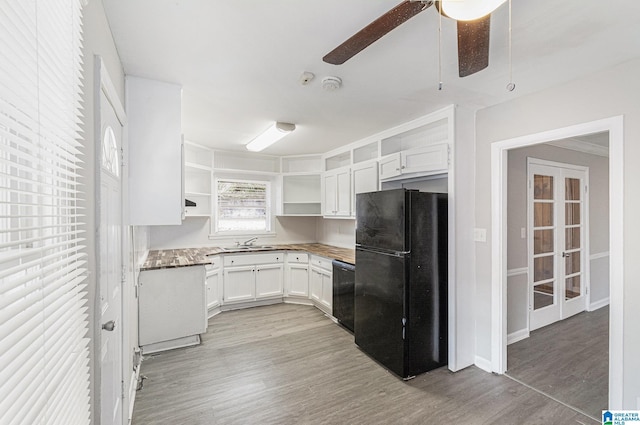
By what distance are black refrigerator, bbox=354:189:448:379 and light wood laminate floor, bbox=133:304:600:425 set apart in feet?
0.67

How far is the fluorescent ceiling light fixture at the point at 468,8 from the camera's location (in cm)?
98

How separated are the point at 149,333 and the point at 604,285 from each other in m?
6.24

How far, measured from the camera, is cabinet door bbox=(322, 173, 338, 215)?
14.4 feet

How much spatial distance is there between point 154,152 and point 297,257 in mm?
2807

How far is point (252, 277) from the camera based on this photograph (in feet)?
14.1

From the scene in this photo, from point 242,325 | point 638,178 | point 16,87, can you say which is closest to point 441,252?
point 638,178

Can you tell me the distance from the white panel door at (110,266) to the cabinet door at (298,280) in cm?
280

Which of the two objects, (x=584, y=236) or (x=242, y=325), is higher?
(x=584, y=236)

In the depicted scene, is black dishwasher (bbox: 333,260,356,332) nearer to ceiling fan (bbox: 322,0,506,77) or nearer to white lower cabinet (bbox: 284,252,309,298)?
white lower cabinet (bbox: 284,252,309,298)

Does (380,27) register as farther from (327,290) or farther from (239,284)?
(239,284)

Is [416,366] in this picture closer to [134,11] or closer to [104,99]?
[104,99]

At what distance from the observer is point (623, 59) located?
188 centimetres

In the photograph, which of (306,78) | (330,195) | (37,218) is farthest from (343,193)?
(37,218)

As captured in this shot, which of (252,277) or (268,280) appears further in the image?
(268,280)
